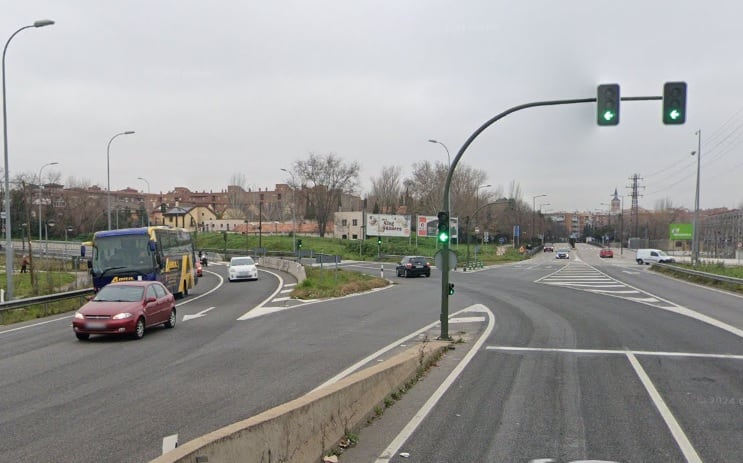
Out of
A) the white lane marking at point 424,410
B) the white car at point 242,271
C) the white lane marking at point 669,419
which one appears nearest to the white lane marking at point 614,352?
the white lane marking at point 424,410

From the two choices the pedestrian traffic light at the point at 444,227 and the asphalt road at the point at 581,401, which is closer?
the asphalt road at the point at 581,401

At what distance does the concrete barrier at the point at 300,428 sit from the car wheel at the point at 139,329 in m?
8.39

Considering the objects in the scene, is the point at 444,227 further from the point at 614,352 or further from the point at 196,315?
the point at 196,315

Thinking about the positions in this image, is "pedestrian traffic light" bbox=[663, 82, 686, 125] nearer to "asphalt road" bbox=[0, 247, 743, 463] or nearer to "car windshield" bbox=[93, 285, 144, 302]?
"asphalt road" bbox=[0, 247, 743, 463]

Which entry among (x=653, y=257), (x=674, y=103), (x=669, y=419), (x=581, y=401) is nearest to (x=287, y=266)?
(x=653, y=257)

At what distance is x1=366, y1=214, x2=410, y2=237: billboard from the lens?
78.2 m

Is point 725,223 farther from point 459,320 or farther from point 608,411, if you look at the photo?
point 608,411

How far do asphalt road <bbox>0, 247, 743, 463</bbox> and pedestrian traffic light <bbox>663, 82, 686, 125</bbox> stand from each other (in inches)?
192

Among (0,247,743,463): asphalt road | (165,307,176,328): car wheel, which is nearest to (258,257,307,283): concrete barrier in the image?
(0,247,743,463): asphalt road

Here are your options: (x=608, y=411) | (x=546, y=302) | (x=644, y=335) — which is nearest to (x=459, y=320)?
(x=644, y=335)

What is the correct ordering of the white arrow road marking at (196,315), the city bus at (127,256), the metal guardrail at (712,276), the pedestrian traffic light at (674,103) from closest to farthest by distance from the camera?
the pedestrian traffic light at (674,103)
the white arrow road marking at (196,315)
the city bus at (127,256)
the metal guardrail at (712,276)

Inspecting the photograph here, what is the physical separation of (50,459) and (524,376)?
7.28 metres

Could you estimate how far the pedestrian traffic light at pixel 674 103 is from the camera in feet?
42.9

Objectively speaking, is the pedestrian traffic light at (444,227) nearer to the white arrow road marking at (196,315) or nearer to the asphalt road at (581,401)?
the asphalt road at (581,401)
